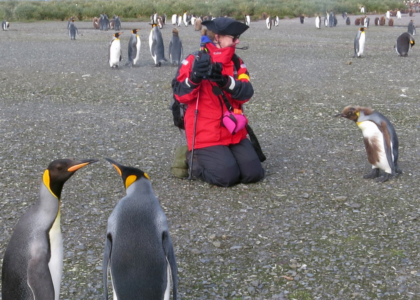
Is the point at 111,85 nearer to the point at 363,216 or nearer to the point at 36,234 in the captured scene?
the point at 363,216

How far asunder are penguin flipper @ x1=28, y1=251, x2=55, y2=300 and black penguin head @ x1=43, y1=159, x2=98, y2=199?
0.26 meters

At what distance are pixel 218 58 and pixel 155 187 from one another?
3.53 ft

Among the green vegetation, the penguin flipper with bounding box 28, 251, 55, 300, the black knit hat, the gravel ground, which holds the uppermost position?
the green vegetation

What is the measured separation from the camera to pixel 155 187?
4.07 m

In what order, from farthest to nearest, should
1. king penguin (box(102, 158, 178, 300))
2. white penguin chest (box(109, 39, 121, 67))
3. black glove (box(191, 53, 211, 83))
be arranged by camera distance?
1. white penguin chest (box(109, 39, 121, 67))
2. black glove (box(191, 53, 211, 83))
3. king penguin (box(102, 158, 178, 300))

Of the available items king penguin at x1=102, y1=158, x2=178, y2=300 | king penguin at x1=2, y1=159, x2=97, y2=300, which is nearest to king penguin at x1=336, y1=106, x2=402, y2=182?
king penguin at x1=102, y1=158, x2=178, y2=300

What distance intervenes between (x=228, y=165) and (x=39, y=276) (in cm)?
206

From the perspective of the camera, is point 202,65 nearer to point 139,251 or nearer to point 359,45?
point 139,251

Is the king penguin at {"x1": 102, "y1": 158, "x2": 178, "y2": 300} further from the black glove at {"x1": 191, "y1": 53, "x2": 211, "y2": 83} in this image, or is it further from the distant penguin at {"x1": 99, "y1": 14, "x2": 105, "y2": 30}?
the distant penguin at {"x1": 99, "y1": 14, "x2": 105, "y2": 30}

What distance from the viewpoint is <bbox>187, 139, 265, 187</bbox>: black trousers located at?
13.0 feet

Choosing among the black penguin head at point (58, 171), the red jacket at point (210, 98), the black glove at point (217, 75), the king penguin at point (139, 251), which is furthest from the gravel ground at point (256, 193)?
the black glove at point (217, 75)

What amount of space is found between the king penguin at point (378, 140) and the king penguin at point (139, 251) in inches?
96.5

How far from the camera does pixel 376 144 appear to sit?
13.4 feet

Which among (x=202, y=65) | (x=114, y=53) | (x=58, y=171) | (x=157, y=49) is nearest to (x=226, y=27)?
(x=202, y=65)
